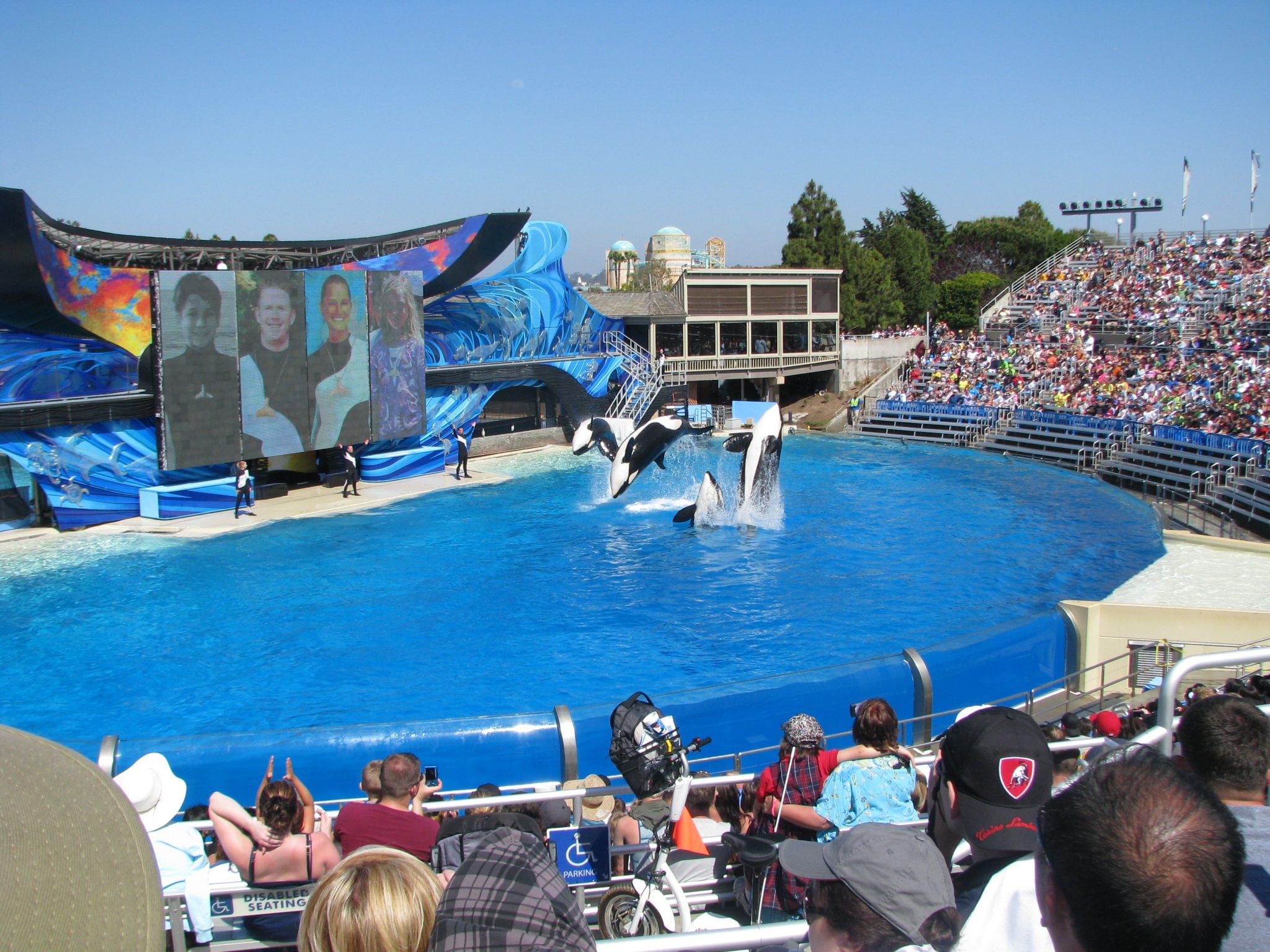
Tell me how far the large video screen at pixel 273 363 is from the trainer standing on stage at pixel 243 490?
0.31 metres

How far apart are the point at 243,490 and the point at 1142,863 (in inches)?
758

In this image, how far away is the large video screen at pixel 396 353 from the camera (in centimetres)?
2145

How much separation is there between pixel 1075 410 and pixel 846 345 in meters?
10.7

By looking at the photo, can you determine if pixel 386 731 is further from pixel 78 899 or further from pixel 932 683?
pixel 78 899

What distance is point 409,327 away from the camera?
22.3 m

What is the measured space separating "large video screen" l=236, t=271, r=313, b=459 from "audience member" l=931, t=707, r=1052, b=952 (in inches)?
724

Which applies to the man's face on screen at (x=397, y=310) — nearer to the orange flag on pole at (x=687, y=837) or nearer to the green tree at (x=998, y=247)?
the orange flag on pole at (x=687, y=837)

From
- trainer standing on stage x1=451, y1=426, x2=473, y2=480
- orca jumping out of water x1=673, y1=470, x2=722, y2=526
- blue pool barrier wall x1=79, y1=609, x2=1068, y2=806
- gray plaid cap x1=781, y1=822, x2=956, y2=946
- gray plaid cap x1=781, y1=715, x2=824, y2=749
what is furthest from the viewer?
trainer standing on stage x1=451, y1=426, x2=473, y2=480

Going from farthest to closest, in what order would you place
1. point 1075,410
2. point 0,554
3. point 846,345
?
point 846,345
point 1075,410
point 0,554

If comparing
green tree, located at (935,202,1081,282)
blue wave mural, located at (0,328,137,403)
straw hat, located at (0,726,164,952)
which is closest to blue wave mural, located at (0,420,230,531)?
blue wave mural, located at (0,328,137,403)

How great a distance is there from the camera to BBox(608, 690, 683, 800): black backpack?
166 inches

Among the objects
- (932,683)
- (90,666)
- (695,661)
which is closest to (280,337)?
(90,666)

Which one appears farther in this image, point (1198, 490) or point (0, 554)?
point (1198, 490)

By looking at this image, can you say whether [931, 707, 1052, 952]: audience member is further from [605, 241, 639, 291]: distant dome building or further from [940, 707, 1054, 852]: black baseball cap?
[605, 241, 639, 291]: distant dome building
